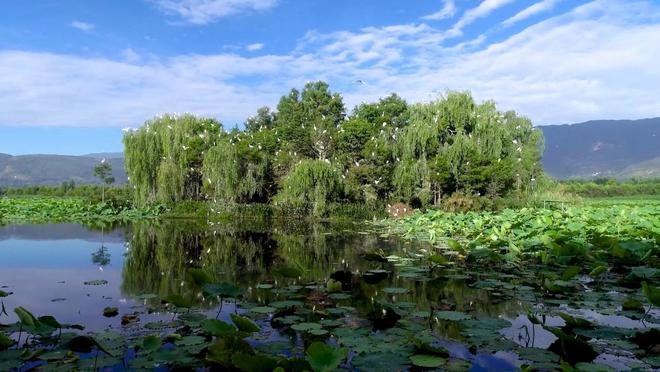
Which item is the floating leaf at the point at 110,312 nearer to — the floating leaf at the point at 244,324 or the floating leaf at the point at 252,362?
the floating leaf at the point at 244,324

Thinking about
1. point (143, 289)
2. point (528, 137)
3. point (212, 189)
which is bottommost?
point (143, 289)

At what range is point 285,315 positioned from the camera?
4.66m

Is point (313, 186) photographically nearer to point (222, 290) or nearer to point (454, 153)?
point (454, 153)

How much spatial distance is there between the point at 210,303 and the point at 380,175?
16408 mm

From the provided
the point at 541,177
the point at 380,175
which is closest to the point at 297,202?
the point at 380,175

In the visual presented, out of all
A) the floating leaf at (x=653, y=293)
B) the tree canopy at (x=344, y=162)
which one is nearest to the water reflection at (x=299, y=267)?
the floating leaf at (x=653, y=293)

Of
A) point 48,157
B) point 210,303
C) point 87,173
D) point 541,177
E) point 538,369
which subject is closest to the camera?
point 538,369

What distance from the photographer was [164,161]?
2209 cm

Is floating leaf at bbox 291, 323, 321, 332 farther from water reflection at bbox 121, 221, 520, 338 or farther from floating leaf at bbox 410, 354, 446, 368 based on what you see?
floating leaf at bbox 410, 354, 446, 368

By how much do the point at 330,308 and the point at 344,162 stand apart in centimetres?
1821

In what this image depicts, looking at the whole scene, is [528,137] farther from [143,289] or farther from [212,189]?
[143,289]

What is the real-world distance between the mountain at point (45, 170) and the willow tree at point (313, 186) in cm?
13415

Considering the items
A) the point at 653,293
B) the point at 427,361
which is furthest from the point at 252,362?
the point at 653,293

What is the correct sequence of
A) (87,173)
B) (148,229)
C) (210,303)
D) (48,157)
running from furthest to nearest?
(48,157)
(87,173)
(148,229)
(210,303)
